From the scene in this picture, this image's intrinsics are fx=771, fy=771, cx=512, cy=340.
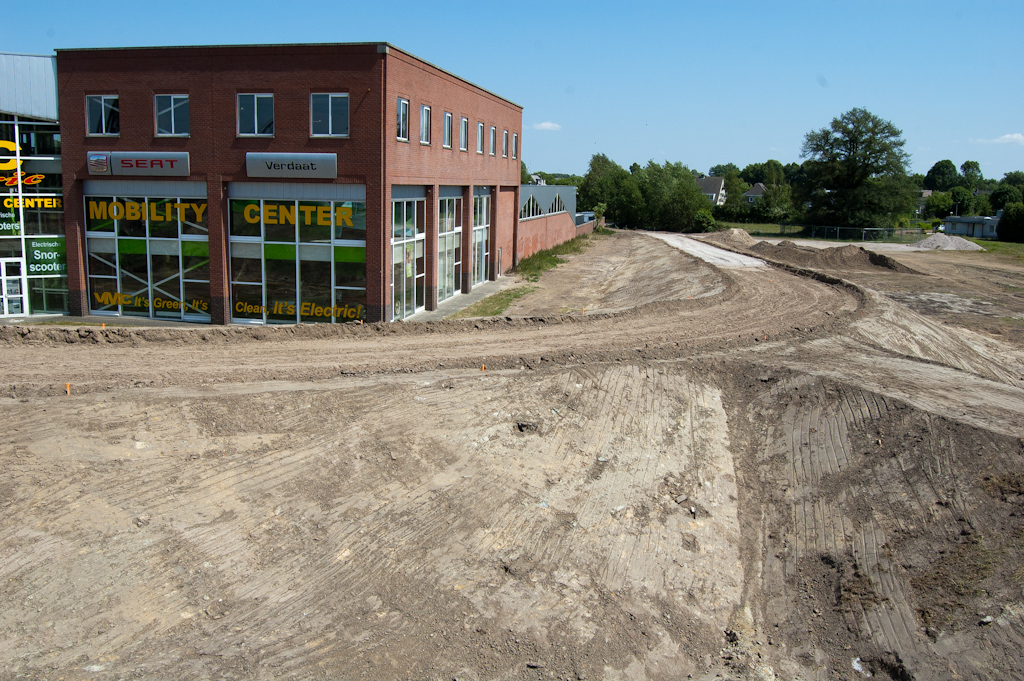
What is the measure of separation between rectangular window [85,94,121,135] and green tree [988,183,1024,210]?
104 meters

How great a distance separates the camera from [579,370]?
16.5 m

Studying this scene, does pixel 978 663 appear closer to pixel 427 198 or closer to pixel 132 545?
pixel 132 545

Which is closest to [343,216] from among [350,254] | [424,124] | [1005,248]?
[350,254]

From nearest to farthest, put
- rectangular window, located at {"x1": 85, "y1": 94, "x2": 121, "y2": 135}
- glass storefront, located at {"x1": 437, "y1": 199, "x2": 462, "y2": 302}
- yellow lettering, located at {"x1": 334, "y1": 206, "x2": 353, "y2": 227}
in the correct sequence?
yellow lettering, located at {"x1": 334, "y1": 206, "x2": 353, "y2": 227} → rectangular window, located at {"x1": 85, "y1": 94, "x2": 121, "y2": 135} → glass storefront, located at {"x1": 437, "y1": 199, "x2": 462, "y2": 302}

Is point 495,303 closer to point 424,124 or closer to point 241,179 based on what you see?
point 424,124

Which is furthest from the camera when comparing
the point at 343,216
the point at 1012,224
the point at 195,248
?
the point at 1012,224

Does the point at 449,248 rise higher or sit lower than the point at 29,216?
lower

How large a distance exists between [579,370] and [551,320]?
4.90m

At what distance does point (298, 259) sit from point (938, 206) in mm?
111716

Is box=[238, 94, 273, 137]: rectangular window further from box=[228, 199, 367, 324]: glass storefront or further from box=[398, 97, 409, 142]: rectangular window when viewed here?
box=[398, 97, 409, 142]: rectangular window

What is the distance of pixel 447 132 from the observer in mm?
28141

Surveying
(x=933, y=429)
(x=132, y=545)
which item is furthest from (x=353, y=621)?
(x=933, y=429)

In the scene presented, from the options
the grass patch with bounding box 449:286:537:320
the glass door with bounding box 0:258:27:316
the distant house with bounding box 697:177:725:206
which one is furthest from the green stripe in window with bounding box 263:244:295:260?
the distant house with bounding box 697:177:725:206

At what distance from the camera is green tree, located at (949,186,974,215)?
11500 centimetres
